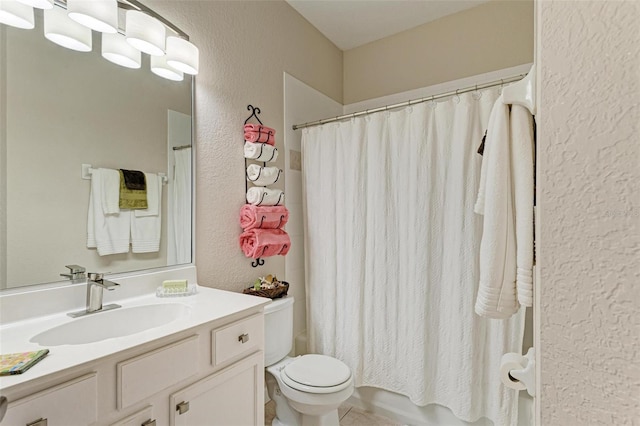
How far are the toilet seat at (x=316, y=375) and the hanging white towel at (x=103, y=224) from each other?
0.98 m

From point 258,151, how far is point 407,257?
1056 millimetres

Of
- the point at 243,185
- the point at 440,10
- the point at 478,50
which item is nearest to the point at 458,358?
the point at 243,185

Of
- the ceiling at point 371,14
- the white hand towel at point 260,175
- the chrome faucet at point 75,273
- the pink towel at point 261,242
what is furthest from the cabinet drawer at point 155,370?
the ceiling at point 371,14

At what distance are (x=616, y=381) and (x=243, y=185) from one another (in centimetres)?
169

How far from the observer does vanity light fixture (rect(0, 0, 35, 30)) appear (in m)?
1.00

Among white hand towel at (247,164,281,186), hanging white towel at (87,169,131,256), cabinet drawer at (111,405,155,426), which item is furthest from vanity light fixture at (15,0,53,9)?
cabinet drawer at (111,405,155,426)

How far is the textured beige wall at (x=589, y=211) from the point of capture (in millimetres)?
390

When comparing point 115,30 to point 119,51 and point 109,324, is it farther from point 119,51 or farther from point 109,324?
point 109,324

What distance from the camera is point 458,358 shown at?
1.65 metres

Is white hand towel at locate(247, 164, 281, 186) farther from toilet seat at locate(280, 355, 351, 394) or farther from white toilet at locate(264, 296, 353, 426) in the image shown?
toilet seat at locate(280, 355, 351, 394)

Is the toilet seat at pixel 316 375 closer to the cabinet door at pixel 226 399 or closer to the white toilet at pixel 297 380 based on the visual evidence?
the white toilet at pixel 297 380

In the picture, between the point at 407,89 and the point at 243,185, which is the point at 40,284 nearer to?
the point at 243,185

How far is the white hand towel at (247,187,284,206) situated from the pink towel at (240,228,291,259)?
0.16 metres

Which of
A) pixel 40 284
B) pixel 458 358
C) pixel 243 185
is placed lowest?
pixel 458 358
